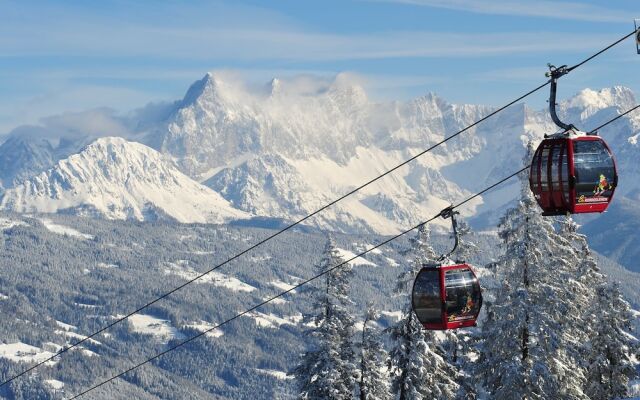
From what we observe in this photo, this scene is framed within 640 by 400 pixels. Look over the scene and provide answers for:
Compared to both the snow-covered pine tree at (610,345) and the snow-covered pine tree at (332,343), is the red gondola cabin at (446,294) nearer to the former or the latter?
the snow-covered pine tree at (332,343)

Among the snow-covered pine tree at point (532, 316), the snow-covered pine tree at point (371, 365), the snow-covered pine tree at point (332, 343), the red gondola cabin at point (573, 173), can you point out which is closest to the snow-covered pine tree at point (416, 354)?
the snow-covered pine tree at point (371, 365)

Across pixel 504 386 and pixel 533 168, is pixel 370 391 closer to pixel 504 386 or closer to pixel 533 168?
pixel 504 386

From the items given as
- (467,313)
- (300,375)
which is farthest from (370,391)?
(467,313)

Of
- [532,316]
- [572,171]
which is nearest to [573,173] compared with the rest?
[572,171]

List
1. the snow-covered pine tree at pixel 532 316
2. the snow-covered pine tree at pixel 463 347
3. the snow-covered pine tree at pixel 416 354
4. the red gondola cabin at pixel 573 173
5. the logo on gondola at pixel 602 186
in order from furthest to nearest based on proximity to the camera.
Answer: the snow-covered pine tree at pixel 463 347
the snow-covered pine tree at pixel 416 354
the snow-covered pine tree at pixel 532 316
the logo on gondola at pixel 602 186
the red gondola cabin at pixel 573 173

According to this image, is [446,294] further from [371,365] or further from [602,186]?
[371,365]

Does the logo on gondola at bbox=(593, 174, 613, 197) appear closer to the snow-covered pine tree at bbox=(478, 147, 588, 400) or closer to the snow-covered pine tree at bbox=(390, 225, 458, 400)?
the snow-covered pine tree at bbox=(478, 147, 588, 400)

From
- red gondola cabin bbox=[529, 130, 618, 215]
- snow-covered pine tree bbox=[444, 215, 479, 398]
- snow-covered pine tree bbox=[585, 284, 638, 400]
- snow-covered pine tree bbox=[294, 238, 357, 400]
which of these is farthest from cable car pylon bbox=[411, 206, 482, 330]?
snow-covered pine tree bbox=[585, 284, 638, 400]
